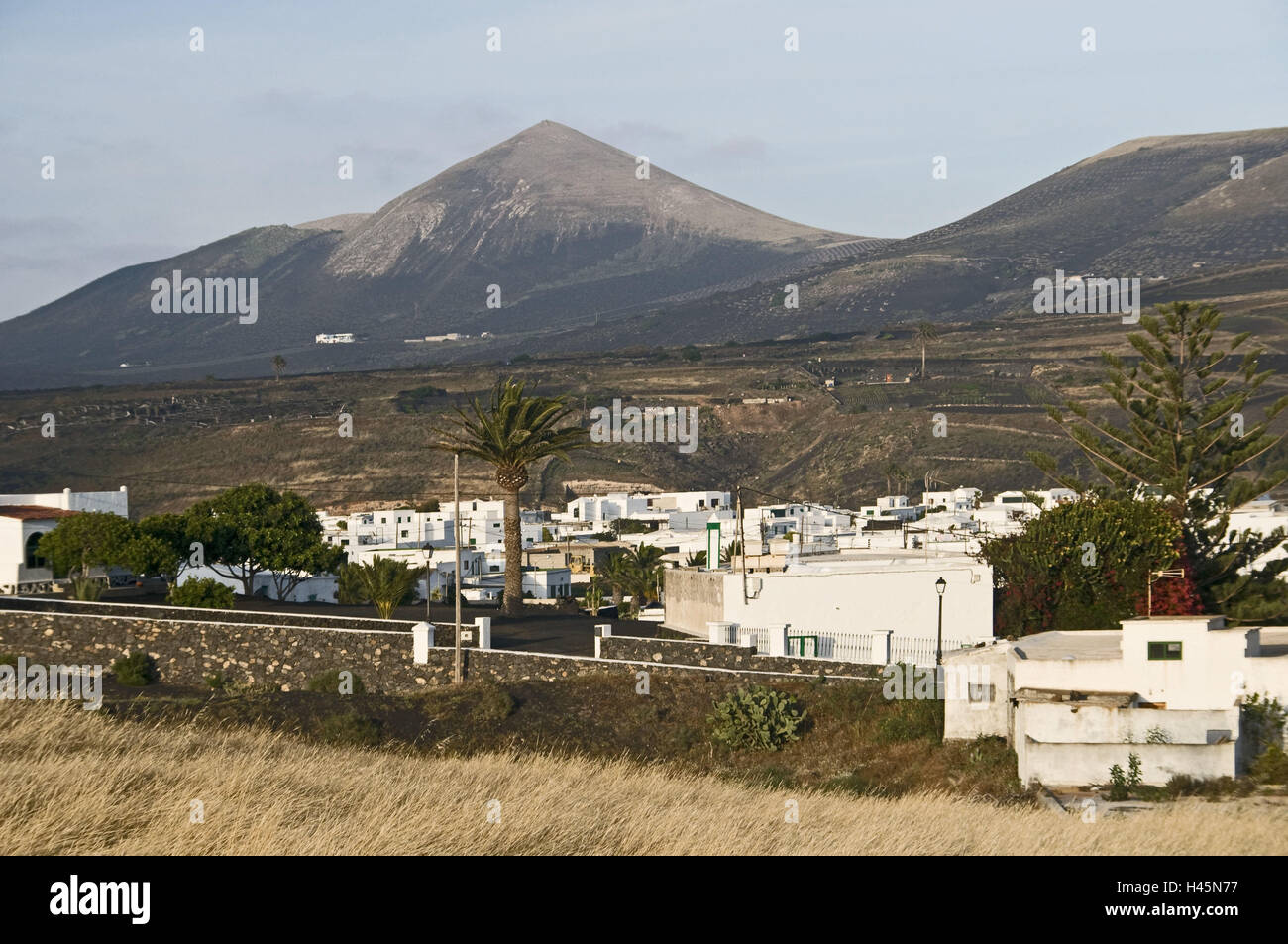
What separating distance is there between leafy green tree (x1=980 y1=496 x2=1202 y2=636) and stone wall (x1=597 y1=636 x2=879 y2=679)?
6787 mm

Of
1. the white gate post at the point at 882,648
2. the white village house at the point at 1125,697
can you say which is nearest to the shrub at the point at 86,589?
the white gate post at the point at 882,648

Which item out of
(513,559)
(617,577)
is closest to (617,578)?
(617,577)

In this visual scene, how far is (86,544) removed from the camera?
46750 millimetres

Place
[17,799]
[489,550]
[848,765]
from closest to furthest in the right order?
[17,799] < [848,765] < [489,550]

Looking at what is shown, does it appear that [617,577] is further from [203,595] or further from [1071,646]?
[1071,646]

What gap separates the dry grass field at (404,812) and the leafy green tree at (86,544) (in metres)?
32.9

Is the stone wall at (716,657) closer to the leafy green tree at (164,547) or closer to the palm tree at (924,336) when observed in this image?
the leafy green tree at (164,547)

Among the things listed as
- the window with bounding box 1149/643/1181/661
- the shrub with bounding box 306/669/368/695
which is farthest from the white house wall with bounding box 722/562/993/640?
the window with bounding box 1149/643/1181/661

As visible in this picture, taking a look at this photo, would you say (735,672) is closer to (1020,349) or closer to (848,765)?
(848,765)

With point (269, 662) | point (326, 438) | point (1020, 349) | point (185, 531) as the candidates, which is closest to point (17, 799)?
point (269, 662)

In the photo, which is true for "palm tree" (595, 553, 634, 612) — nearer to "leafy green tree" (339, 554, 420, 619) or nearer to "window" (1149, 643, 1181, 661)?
"leafy green tree" (339, 554, 420, 619)

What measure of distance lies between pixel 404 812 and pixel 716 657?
1959 centimetres
